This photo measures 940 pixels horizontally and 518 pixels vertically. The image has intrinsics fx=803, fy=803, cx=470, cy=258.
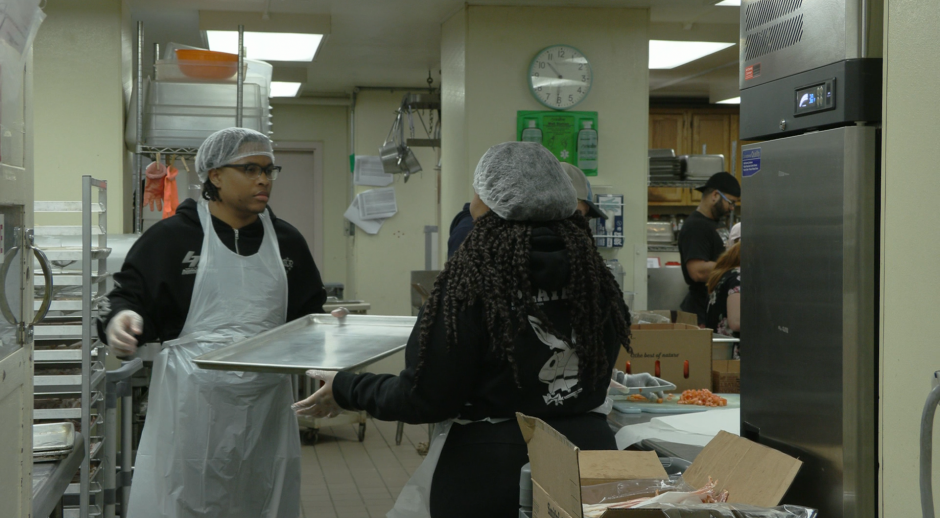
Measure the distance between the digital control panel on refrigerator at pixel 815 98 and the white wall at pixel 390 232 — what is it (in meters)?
6.00

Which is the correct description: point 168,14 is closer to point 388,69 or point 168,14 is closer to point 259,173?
point 388,69

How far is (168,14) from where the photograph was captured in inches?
180

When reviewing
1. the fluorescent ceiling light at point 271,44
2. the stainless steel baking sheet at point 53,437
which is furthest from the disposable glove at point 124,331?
the fluorescent ceiling light at point 271,44

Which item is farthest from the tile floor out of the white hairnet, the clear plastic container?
the white hairnet

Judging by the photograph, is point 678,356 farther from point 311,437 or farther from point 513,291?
point 311,437

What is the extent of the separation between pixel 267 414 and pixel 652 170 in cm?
457

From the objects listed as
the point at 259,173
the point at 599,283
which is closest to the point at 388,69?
the point at 259,173

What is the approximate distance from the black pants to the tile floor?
2.36 metres

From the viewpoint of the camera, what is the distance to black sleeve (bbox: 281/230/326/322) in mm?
2564

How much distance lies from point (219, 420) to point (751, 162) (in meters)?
1.61

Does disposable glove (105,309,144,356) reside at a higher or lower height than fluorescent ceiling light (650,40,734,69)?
lower

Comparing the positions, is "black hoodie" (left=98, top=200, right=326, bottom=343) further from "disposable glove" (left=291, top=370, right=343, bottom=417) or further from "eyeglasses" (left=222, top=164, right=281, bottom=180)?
"disposable glove" (left=291, top=370, right=343, bottom=417)

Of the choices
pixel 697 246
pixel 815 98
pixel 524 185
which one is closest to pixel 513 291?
pixel 524 185

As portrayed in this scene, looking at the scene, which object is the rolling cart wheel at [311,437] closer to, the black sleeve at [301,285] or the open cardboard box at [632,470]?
the black sleeve at [301,285]
